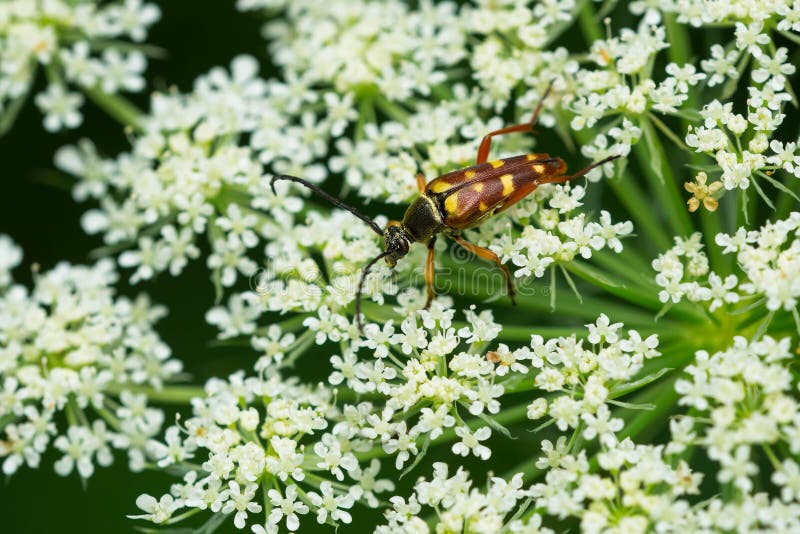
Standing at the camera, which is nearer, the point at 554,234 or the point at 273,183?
the point at 554,234

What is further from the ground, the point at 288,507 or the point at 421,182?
the point at 421,182

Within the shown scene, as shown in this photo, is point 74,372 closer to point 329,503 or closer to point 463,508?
point 329,503

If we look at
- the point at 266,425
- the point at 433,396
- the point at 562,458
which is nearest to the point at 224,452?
the point at 266,425

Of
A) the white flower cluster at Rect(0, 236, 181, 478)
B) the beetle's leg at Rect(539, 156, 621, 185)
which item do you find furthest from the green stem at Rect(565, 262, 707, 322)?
the white flower cluster at Rect(0, 236, 181, 478)

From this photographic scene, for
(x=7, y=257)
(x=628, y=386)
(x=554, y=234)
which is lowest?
(x=628, y=386)

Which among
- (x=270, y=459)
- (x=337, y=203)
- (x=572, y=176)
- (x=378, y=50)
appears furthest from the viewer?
(x=378, y=50)

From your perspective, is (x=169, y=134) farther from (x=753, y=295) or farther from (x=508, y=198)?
(x=753, y=295)

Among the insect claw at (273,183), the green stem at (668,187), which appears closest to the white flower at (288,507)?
the insect claw at (273,183)

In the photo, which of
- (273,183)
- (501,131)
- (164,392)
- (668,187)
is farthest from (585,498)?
(164,392)
